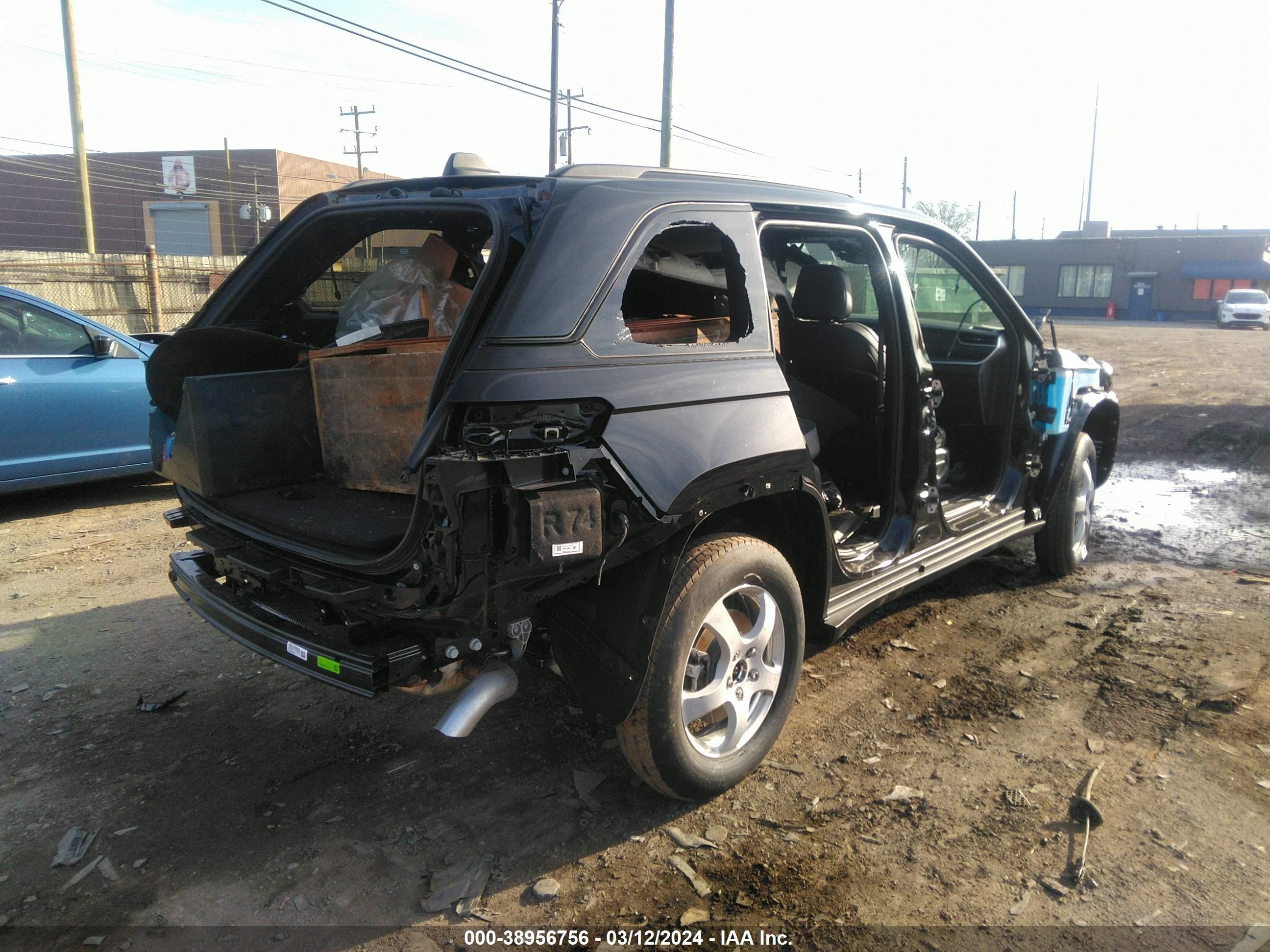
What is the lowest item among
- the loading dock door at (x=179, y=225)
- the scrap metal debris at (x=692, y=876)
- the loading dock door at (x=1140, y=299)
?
the scrap metal debris at (x=692, y=876)

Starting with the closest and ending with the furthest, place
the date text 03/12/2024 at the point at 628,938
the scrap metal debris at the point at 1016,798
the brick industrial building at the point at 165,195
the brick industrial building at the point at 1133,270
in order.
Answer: the date text 03/12/2024 at the point at 628,938 < the scrap metal debris at the point at 1016,798 < the brick industrial building at the point at 165,195 < the brick industrial building at the point at 1133,270

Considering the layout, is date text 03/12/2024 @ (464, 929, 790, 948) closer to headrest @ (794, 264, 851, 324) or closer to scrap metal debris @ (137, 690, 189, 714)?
scrap metal debris @ (137, 690, 189, 714)

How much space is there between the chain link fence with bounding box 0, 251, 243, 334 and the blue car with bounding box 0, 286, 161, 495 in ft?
20.8

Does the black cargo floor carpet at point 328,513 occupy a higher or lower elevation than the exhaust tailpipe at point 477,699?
higher

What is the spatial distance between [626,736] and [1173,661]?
2759mm

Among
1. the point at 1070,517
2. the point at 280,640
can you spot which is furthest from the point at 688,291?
the point at 1070,517

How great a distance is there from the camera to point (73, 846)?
2.68 m

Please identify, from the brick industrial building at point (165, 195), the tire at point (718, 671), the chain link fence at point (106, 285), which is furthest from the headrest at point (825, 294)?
the brick industrial building at point (165, 195)

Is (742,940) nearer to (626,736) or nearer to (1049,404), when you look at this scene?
(626,736)

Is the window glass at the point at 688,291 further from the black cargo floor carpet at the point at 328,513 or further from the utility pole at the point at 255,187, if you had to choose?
the utility pole at the point at 255,187

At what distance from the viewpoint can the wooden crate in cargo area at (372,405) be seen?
306 centimetres

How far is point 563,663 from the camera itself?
2654mm

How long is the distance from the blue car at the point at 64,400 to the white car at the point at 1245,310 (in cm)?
3846

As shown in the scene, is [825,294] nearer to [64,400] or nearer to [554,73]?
[64,400]
